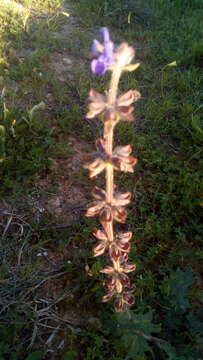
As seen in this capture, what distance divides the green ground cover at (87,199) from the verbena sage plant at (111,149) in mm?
270

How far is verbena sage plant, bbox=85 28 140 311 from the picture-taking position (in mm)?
1473

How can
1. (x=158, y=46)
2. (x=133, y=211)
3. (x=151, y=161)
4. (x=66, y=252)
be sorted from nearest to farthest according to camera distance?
(x=66, y=252), (x=133, y=211), (x=151, y=161), (x=158, y=46)

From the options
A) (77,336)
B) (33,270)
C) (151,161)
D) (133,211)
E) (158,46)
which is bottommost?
(77,336)

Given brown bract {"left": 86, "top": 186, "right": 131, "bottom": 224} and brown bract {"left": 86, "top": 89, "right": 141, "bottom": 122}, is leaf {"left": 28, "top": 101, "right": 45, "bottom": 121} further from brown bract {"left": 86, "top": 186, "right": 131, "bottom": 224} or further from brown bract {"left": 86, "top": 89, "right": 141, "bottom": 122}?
brown bract {"left": 86, "top": 89, "right": 141, "bottom": 122}

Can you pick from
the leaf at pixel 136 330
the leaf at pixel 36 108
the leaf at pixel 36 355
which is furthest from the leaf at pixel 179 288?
the leaf at pixel 36 108

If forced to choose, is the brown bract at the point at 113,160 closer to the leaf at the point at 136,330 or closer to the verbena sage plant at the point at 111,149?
the verbena sage plant at the point at 111,149

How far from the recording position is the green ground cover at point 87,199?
2.46 m

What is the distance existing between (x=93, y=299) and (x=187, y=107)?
2.28 meters

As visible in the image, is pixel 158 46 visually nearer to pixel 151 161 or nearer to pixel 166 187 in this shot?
pixel 151 161

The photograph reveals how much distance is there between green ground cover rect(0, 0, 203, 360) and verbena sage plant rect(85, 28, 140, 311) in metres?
0.27

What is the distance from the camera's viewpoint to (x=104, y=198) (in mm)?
1897

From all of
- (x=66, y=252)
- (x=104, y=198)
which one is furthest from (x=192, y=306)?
(x=104, y=198)

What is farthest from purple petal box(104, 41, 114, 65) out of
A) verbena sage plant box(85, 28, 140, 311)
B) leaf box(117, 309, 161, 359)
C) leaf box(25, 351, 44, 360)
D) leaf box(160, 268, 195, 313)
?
leaf box(25, 351, 44, 360)

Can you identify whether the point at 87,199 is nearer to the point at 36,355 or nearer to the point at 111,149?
the point at 36,355
